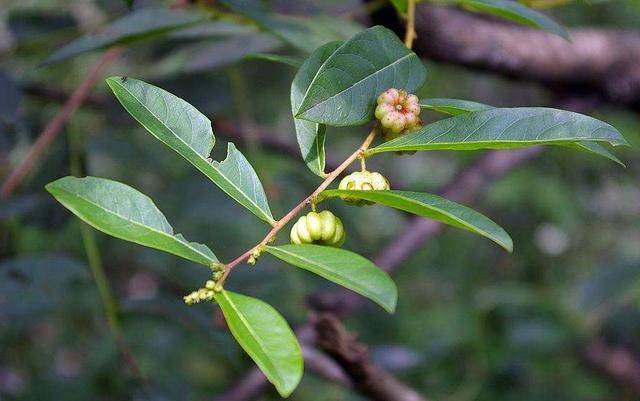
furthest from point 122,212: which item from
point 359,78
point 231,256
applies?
point 231,256

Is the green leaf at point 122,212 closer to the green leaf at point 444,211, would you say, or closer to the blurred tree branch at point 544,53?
the green leaf at point 444,211

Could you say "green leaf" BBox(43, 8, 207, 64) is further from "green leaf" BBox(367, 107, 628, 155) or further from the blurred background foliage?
"green leaf" BBox(367, 107, 628, 155)

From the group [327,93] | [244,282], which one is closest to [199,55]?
[244,282]

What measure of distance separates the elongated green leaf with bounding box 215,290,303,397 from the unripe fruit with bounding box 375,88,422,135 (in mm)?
174

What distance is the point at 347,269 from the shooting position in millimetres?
502

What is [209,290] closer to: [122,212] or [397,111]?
[122,212]

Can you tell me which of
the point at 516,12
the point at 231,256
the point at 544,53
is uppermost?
the point at 516,12

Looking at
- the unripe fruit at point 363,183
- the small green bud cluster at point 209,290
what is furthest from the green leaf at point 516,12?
the small green bud cluster at point 209,290

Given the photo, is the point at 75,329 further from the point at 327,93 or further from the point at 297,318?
the point at 327,93

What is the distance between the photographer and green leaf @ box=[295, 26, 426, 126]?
0.58m

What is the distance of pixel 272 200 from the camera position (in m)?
1.39

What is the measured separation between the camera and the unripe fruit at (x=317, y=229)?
0.58 m

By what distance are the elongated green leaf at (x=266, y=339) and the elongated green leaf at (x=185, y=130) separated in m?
0.08

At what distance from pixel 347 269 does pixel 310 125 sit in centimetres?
19
